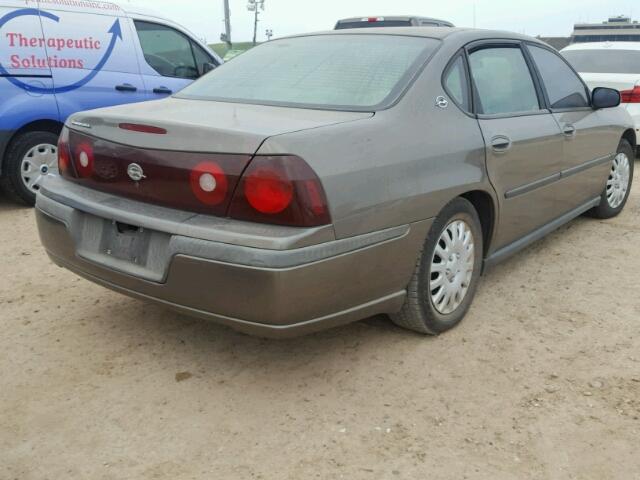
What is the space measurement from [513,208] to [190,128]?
1886 millimetres

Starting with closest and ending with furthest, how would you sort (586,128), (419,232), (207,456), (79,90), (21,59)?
1. (207,456)
2. (419,232)
3. (586,128)
4. (21,59)
5. (79,90)

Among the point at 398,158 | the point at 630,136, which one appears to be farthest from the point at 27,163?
the point at 630,136

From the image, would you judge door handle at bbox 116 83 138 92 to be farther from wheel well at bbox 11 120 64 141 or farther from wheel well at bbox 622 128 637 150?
wheel well at bbox 622 128 637 150

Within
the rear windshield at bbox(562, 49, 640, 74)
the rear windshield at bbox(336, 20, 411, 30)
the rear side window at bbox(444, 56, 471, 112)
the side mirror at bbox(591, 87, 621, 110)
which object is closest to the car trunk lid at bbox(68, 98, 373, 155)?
the rear side window at bbox(444, 56, 471, 112)

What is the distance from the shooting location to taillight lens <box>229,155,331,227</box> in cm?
234

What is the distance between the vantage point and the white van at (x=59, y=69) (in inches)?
215

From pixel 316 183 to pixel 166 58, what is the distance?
4.90 m

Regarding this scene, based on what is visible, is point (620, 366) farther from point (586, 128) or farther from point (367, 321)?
point (586, 128)

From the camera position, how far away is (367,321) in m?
3.34

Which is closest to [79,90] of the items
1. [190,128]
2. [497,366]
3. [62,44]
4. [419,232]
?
[62,44]

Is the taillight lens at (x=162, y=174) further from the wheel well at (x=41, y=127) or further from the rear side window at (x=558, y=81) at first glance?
the wheel well at (x=41, y=127)

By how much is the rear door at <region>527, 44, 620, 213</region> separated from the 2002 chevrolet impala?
0.99ft

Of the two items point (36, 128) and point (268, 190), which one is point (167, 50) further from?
point (268, 190)

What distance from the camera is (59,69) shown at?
19.0 ft
